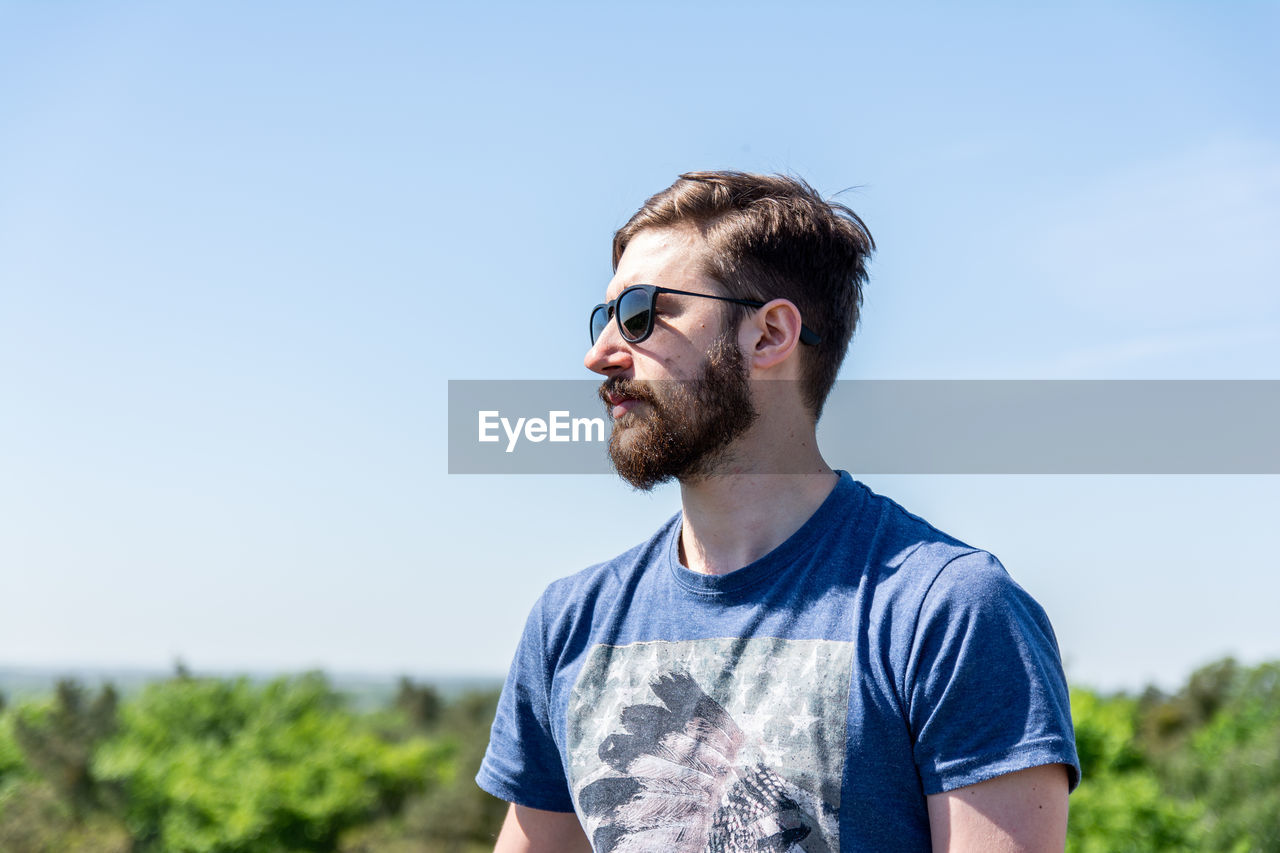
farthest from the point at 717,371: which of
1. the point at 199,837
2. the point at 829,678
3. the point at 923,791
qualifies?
the point at 199,837

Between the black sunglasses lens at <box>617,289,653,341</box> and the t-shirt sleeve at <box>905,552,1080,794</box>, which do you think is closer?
the t-shirt sleeve at <box>905,552,1080,794</box>

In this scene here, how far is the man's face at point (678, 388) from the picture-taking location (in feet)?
7.39

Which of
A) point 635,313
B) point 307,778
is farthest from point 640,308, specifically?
point 307,778

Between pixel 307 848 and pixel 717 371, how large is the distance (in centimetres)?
1625

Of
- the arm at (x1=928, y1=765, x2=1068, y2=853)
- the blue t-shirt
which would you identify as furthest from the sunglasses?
the arm at (x1=928, y1=765, x2=1068, y2=853)

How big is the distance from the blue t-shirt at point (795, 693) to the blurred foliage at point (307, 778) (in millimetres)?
12272

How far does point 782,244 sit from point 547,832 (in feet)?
4.34

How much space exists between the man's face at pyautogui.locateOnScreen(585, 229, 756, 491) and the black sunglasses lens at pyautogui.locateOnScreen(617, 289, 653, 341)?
0.02 m

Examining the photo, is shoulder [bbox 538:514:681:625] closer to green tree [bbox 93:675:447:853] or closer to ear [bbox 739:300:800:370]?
ear [bbox 739:300:800:370]

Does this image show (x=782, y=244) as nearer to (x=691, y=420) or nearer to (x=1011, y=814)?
(x=691, y=420)

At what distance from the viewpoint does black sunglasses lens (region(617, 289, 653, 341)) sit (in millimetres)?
2303

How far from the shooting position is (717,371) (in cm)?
226

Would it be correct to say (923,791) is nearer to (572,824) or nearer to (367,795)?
(572,824)

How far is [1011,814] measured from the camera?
1748 mm
